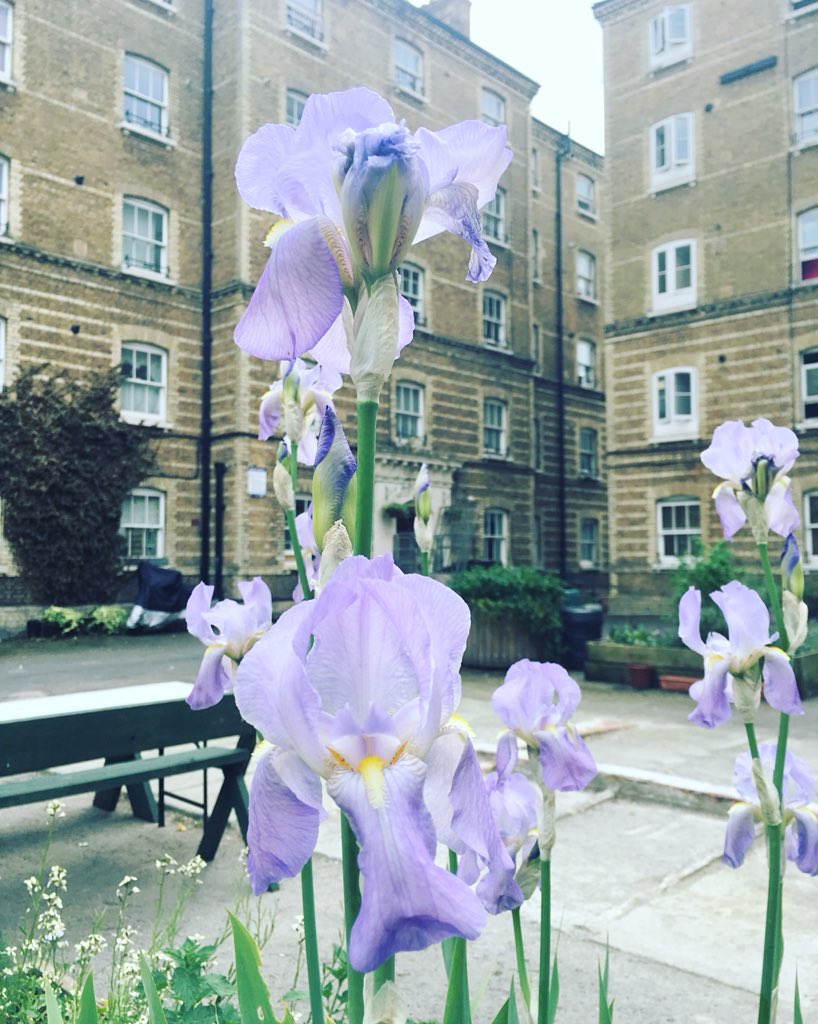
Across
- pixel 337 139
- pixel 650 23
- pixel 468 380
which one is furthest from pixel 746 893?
pixel 650 23

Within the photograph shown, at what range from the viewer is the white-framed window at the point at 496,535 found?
73.1 ft

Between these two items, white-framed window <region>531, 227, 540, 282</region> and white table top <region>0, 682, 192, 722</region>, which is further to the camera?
white-framed window <region>531, 227, 540, 282</region>

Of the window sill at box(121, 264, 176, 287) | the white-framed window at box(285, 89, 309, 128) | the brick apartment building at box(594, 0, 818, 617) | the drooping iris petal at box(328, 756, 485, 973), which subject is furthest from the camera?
the white-framed window at box(285, 89, 309, 128)

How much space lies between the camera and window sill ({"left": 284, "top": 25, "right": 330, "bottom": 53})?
18781 millimetres

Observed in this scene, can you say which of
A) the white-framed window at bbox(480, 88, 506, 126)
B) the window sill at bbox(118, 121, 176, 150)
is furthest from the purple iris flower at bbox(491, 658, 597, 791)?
the white-framed window at bbox(480, 88, 506, 126)

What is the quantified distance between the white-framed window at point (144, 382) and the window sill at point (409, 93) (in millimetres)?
8896

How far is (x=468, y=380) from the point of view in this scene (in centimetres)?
2231

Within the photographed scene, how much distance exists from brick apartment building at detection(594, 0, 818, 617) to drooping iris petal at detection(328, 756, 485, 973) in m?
19.2

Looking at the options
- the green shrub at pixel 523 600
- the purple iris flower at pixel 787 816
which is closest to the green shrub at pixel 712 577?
the green shrub at pixel 523 600

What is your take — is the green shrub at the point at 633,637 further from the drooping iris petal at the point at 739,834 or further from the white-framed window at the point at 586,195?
the white-framed window at the point at 586,195

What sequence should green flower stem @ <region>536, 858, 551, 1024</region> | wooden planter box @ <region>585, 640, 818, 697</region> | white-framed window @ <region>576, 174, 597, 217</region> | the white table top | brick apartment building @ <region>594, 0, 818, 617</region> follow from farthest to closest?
1. white-framed window @ <region>576, 174, 597, 217</region>
2. brick apartment building @ <region>594, 0, 818, 617</region>
3. wooden planter box @ <region>585, 640, 818, 697</region>
4. the white table top
5. green flower stem @ <region>536, 858, 551, 1024</region>

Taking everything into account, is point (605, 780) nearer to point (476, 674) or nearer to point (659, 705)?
point (659, 705)

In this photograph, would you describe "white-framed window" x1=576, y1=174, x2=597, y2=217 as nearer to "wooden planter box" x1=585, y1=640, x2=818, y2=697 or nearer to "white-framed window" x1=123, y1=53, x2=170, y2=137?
"white-framed window" x1=123, y1=53, x2=170, y2=137

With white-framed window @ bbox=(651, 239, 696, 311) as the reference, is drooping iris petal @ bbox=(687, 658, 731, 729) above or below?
below
